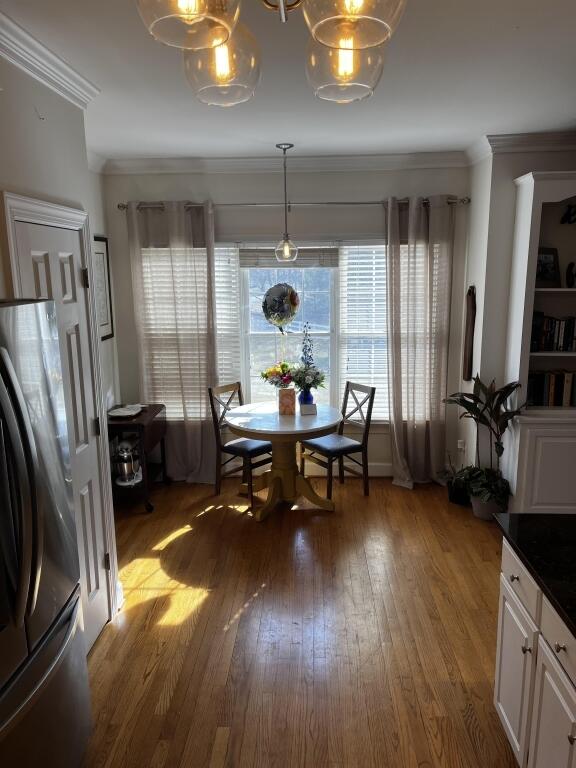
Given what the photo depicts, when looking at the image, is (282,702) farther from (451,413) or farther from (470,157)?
(470,157)

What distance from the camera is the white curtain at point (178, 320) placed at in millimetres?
4480

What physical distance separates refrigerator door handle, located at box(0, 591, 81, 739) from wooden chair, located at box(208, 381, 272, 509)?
232 centimetres

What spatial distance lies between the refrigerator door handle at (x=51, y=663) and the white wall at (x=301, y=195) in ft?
11.0

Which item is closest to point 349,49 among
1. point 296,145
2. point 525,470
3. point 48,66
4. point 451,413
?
point 48,66

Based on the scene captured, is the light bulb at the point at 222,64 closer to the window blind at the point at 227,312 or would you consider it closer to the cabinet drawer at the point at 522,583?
the cabinet drawer at the point at 522,583

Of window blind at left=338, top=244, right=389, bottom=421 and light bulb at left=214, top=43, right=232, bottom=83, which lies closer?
light bulb at left=214, top=43, right=232, bottom=83

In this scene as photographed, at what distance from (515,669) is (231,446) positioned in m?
2.82

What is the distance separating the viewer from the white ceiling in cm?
195

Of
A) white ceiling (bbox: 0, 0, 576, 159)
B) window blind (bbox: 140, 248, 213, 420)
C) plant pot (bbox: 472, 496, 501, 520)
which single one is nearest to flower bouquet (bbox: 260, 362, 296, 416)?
window blind (bbox: 140, 248, 213, 420)

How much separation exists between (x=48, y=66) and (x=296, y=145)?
2.05 meters

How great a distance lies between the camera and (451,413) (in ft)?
15.5

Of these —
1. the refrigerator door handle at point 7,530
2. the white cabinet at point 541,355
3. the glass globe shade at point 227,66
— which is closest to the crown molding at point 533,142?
the white cabinet at point 541,355

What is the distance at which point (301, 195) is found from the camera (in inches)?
178

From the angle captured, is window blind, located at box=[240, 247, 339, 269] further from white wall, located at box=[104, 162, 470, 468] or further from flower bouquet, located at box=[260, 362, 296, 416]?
flower bouquet, located at box=[260, 362, 296, 416]
